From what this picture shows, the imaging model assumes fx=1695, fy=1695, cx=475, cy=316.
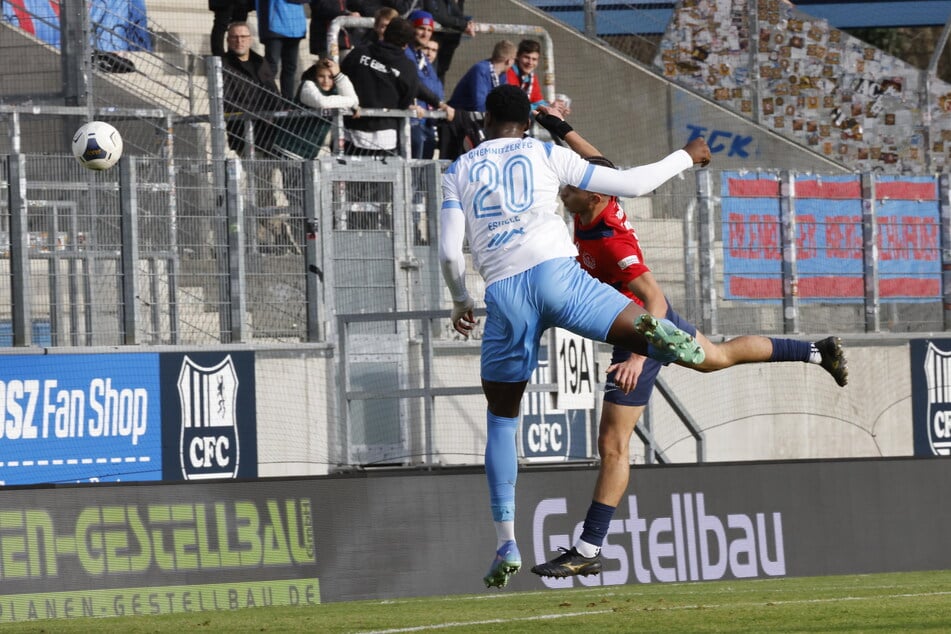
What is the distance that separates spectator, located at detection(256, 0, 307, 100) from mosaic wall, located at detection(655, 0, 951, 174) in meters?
6.39

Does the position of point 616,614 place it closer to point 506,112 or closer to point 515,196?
point 515,196

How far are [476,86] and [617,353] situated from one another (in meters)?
8.24

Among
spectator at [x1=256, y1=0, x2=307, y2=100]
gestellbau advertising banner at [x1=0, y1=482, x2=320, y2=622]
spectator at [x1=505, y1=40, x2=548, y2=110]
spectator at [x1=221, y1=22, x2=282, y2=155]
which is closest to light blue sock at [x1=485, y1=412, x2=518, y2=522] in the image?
gestellbau advertising banner at [x1=0, y1=482, x2=320, y2=622]

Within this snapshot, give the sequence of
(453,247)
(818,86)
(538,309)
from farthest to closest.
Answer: (818,86) < (453,247) < (538,309)

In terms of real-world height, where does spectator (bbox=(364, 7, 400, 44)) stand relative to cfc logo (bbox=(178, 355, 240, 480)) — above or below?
above

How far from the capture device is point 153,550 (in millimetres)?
11203

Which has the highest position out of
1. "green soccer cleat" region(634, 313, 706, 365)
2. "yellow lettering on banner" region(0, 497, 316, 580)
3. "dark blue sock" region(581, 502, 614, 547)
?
"green soccer cleat" region(634, 313, 706, 365)

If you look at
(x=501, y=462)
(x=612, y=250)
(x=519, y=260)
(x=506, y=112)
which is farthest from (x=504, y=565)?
(x=506, y=112)

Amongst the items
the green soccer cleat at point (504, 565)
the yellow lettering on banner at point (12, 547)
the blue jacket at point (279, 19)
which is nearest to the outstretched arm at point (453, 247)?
the green soccer cleat at point (504, 565)

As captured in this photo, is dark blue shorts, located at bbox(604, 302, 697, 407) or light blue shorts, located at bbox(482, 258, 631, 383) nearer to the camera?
light blue shorts, located at bbox(482, 258, 631, 383)

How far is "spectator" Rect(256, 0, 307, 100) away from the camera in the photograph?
57.8ft

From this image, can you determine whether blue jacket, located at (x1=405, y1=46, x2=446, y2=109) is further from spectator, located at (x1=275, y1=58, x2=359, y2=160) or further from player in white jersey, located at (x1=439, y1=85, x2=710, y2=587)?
player in white jersey, located at (x1=439, y1=85, x2=710, y2=587)

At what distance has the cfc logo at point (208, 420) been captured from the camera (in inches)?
580

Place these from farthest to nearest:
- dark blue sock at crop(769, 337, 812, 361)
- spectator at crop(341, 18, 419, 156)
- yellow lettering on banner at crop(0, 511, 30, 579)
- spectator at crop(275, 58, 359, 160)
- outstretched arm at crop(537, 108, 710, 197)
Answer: spectator at crop(341, 18, 419, 156) < spectator at crop(275, 58, 359, 160) < yellow lettering on banner at crop(0, 511, 30, 579) < dark blue sock at crop(769, 337, 812, 361) < outstretched arm at crop(537, 108, 710, 197)
